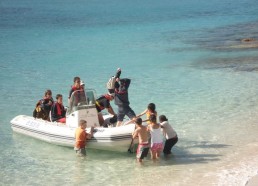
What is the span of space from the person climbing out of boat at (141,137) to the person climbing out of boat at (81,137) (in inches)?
53.2

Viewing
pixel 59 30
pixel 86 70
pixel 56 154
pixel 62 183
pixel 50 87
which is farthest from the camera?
pixel 59 30

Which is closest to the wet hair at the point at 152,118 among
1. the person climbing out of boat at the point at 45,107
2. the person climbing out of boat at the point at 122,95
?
the person climbing out of boat at the point at 122,95

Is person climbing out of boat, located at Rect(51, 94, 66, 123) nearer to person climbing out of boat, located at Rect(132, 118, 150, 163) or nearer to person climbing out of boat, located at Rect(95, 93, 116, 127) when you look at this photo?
person climbing out of boat, located at Rect(95, 93, 116, 127)

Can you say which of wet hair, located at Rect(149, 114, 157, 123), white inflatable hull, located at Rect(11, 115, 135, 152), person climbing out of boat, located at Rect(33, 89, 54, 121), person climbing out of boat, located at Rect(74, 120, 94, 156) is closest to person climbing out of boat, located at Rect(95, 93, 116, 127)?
white inflatable hull, located at Rect(11, 115, 135, 152)

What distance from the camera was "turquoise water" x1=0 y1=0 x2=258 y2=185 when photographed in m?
12.4

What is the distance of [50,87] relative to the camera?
930 inches

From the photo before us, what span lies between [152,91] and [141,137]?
A: 9.29 metres

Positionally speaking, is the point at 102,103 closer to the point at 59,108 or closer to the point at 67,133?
the point at 59,108

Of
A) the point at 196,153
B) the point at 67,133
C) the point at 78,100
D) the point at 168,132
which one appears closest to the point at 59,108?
the point at 78,100

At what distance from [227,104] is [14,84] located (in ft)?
33.1

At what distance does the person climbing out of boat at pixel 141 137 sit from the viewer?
12.6 metres

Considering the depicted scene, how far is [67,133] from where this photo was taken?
13.9 metres

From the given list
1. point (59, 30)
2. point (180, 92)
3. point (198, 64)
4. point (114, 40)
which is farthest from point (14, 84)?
point (59, 30)

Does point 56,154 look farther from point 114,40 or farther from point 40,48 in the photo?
point 114,40
